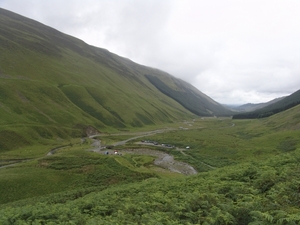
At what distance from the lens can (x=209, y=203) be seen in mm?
→ 20562

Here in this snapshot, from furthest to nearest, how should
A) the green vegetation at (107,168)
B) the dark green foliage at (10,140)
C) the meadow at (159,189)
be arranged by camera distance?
1. the dark green foliage at (10,140)
2. the green vegetation at (107,168)
3. the meadow at (159,189)

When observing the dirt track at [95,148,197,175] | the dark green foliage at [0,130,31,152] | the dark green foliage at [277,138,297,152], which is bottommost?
the dirt track at [95,148,197,175]

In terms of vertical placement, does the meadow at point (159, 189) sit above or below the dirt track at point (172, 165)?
above

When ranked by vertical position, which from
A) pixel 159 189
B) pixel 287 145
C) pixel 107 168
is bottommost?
pixel 107 168

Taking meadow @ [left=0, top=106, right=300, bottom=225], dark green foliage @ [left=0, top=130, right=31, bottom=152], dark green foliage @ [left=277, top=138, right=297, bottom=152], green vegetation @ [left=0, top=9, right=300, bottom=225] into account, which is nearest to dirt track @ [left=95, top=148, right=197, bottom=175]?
green vegetation @ [left=0, top=9, right=300, bottom=225]

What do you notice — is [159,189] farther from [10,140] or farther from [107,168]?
[10,140]

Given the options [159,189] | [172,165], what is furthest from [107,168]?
[159,189]

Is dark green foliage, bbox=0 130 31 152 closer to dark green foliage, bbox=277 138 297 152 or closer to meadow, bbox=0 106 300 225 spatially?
meadow, bbox=0 106 300 225

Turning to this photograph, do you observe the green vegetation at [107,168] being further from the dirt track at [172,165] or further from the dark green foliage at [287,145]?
the dirt track at [172,165]

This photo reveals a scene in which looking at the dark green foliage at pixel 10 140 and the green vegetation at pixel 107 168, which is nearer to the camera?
the green vegetation at pixel 107 168

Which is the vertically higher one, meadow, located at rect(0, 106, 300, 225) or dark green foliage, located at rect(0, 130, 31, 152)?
dark green foliage, located at rect(0, 130, 31, 152)

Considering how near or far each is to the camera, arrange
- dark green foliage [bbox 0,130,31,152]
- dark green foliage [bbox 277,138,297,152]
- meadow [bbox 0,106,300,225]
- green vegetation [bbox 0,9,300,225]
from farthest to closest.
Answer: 1. dark green foliage [bbox 0,130,31,152]
2. dark green foliage [bbox 277,138,297,152]
3. green vegetation [bbox 0,9,300,225]
4. meadow [bbox 0,106,300,225]

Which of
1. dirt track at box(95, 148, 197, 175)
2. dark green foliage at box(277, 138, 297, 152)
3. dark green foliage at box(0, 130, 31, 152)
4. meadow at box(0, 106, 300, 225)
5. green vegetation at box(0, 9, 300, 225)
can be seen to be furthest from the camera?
dark green foliage at box(0, 130, 31, 152)

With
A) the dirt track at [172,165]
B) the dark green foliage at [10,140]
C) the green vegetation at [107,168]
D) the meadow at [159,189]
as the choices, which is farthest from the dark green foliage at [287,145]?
the dark green foliage at [10,140]
